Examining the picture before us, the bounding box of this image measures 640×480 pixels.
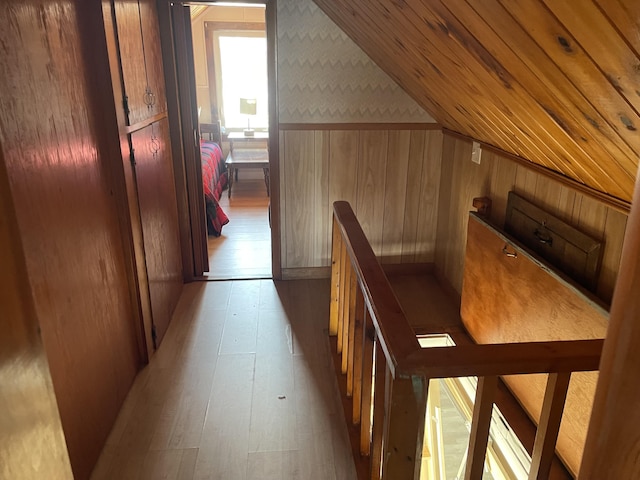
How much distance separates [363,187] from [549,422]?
96.6 inches

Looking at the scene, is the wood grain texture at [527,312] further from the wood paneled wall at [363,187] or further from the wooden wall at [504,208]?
the wood paneled wall at [363,187]

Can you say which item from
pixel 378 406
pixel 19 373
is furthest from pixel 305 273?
pixel 19 373

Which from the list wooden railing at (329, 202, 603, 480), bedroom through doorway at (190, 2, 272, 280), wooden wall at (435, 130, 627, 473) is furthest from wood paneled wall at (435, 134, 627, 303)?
bedroom through doorway at (190, 2, 272, 280)

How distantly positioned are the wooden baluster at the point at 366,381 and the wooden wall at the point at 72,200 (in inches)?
39.3

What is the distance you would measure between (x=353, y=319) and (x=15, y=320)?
1376 millimetres

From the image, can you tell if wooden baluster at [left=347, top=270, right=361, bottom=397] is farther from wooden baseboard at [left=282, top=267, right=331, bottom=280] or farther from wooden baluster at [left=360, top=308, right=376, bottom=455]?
A: wooden baseboard at [left=282, top=267, right=331, bottom=280]

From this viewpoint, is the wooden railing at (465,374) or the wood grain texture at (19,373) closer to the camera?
the wood grain texture at (19,373)

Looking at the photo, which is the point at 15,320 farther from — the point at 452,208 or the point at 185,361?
the point at 452,208

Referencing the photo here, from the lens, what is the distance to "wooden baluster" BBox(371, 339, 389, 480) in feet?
4.66

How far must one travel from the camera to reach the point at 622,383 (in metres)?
0.53

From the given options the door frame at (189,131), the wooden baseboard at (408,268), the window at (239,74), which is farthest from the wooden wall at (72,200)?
the window at (239,74)

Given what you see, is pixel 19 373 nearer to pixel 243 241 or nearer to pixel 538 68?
pixel 538 68

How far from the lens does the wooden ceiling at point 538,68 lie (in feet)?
3.32

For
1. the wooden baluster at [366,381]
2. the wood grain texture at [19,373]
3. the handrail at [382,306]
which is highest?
the wood grain texture at [19,373]
